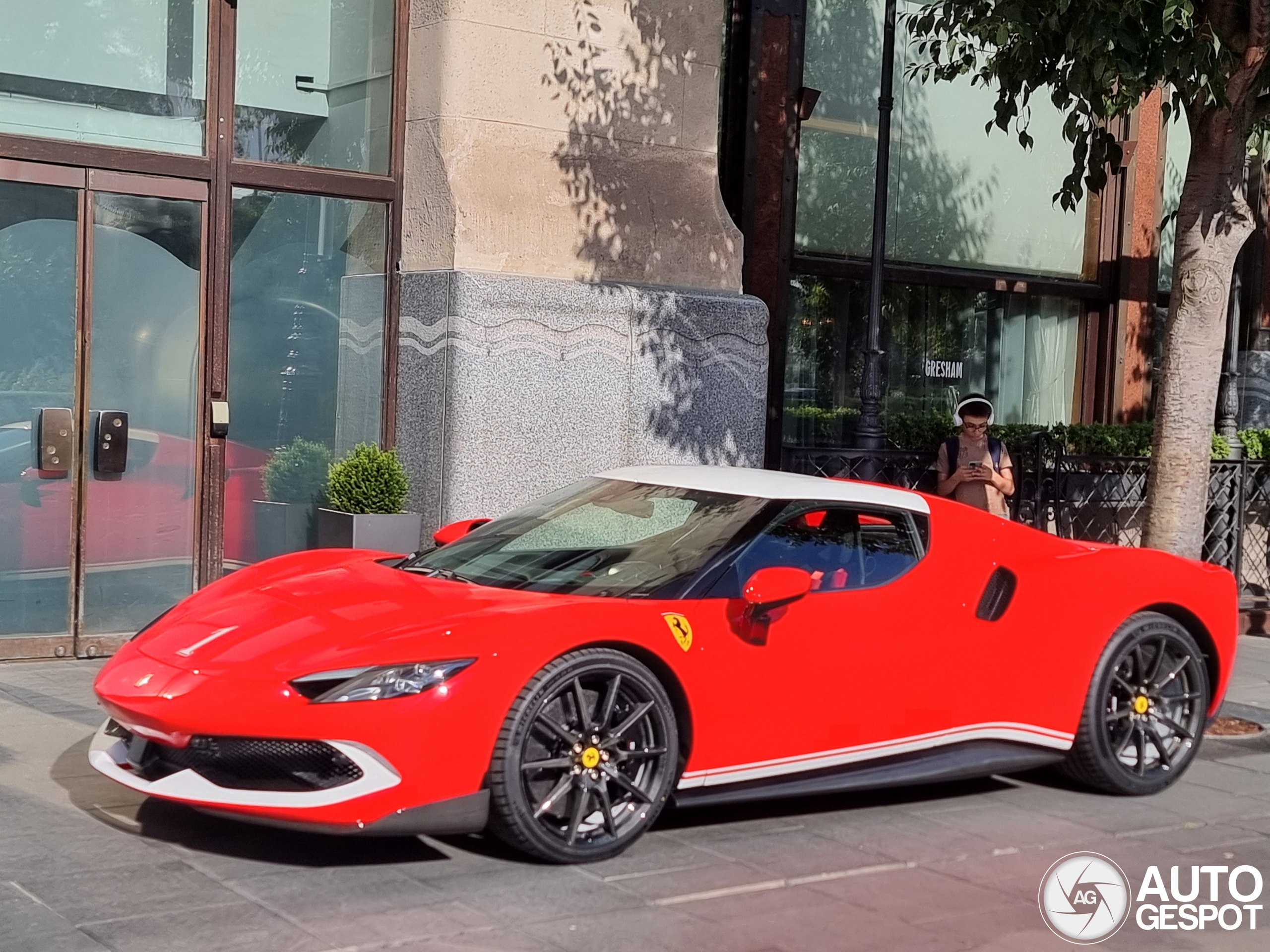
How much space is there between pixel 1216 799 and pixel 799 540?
91.4 inches

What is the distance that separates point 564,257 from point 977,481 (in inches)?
Answer: 123

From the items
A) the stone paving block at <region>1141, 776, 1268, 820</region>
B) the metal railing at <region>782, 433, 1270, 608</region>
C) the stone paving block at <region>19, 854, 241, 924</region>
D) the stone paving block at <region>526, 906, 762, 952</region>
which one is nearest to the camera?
the stone paving block at <region>526, 906, 762, 952</region>

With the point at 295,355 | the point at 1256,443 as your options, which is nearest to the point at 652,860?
the point at 295,355

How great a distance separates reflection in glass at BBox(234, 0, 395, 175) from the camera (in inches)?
409

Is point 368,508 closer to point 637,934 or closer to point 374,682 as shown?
point 374,682

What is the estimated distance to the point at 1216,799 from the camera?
718 cm

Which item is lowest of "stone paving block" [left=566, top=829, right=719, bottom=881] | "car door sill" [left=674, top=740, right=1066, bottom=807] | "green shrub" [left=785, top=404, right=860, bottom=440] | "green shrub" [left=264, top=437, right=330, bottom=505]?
"stone paving block" [left=566, top=829, right=719, bottom=881]

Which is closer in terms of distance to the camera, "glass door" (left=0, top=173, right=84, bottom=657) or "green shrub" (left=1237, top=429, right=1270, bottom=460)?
"glass door" (left=0, top=173, right=84, bottom=657)

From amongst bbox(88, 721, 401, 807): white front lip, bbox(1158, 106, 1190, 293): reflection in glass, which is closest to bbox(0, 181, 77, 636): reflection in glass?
bbox(88, 721, 401, 807): white front lip

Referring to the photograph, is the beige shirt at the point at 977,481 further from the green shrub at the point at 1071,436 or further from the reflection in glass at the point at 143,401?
the reflection in glass at the point at 143,401

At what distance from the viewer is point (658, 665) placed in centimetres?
573

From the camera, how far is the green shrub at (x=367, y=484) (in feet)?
33.9

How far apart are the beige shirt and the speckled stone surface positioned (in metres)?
1.91

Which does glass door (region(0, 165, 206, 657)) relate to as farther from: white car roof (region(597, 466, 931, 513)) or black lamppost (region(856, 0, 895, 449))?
black lamppost (region(856, 0, 895, 449))
